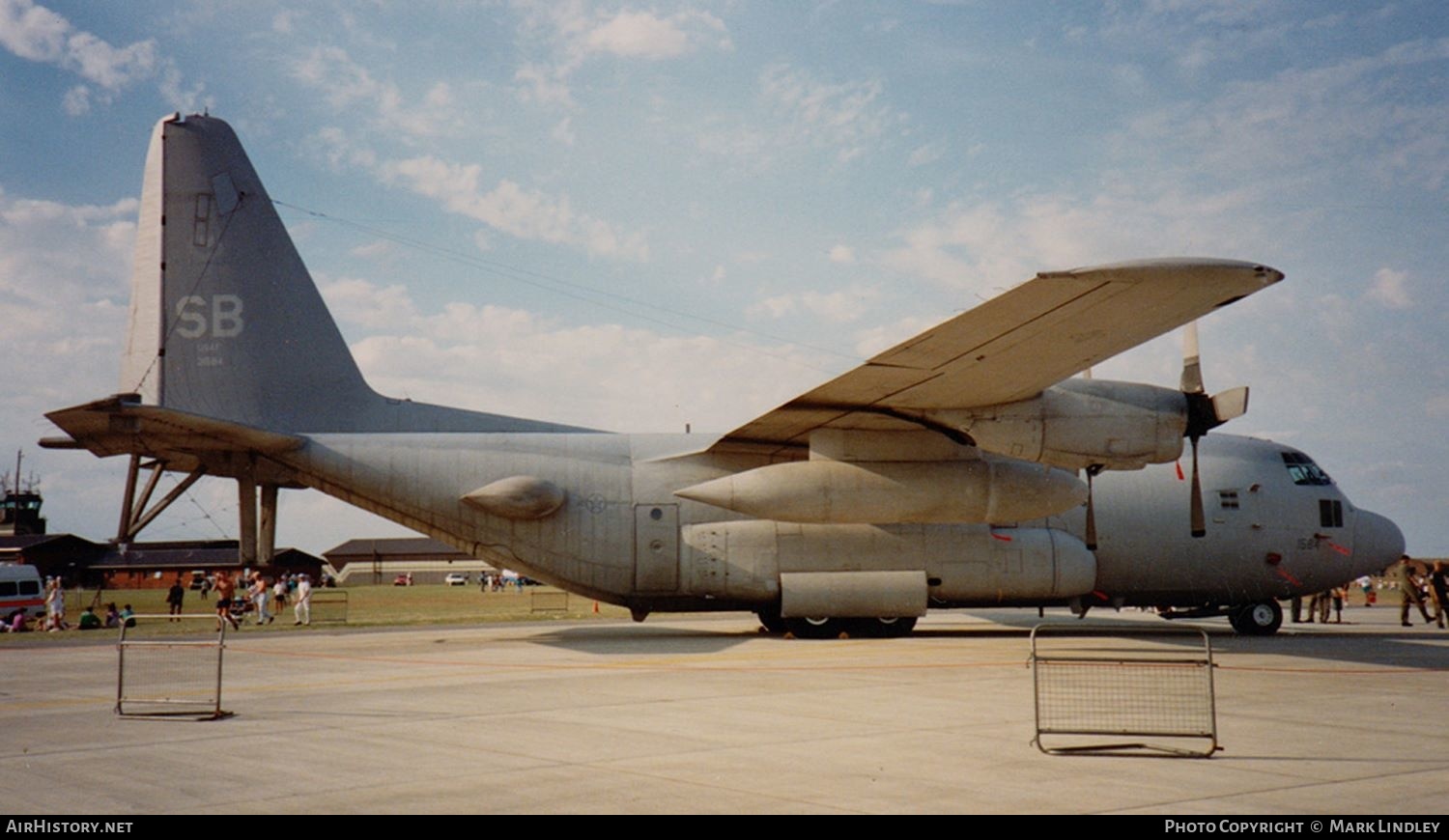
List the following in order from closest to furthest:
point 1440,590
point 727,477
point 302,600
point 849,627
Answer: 1. point 727,477
2. point 849,627
3. point 1440,590
4. point 302,600

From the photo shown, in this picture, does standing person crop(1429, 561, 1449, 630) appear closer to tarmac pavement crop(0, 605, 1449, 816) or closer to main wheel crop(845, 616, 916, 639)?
tarmac pavement crop(0, 605, 1449, 816)

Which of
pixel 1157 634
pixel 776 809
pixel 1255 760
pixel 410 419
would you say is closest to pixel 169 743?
pixel 776 809

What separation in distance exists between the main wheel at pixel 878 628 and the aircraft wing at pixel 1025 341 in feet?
15.7

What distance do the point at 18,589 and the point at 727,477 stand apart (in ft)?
91.5

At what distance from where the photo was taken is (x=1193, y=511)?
20.1 metres

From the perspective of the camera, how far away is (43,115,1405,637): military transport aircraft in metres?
20.1

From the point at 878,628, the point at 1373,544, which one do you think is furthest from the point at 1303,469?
the point at 878,628

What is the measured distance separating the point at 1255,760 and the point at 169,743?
9.54 metres

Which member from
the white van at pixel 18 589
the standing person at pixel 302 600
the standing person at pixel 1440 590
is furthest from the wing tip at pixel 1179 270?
the white van at pixel 18 589

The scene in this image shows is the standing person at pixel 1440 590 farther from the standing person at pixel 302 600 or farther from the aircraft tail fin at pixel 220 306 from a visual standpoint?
the standing person at pixel 302 600

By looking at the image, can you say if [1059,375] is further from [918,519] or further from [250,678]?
[250,678]

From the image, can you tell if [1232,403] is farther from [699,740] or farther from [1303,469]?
[699,740]

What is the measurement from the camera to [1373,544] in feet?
78.7

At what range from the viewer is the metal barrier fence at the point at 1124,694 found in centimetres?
945
